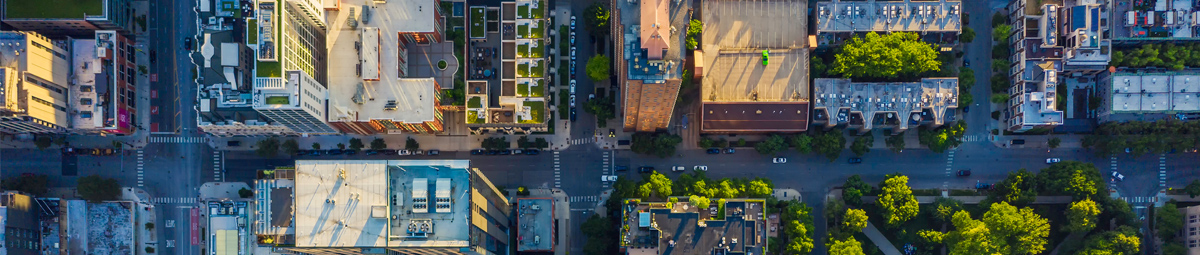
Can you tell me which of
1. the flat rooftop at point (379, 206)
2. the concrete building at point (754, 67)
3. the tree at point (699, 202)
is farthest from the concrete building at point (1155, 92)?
the flat rooftop at point (379, 206)

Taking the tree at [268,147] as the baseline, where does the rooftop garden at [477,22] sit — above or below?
above

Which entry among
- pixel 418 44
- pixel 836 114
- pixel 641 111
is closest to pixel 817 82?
pixel 836 114

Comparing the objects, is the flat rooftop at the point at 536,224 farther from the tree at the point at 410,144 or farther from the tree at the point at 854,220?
the tree at the point at 854,220

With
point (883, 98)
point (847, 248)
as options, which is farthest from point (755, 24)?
point (847, 248)

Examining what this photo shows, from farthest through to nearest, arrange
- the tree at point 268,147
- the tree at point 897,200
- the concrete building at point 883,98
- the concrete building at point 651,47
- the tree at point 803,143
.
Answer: the tree at point 268,147 < the tree at point 803,143 < the tree at point 897,200 < the concrete building at point 883,98 < the concrete building at point 651,47

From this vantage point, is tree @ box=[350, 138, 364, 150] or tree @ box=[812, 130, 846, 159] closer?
tree @ box=[812, 130, 846, 159]

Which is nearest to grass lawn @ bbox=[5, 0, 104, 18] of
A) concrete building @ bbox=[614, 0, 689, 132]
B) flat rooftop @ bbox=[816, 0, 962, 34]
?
concrete building @ bbox=[614, 0, 689, 132]

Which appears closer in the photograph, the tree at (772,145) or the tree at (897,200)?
the tree at (897,200)

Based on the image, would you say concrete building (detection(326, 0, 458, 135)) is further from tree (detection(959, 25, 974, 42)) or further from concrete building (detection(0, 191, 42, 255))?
tree (detection(959, 25, 974, 42))
